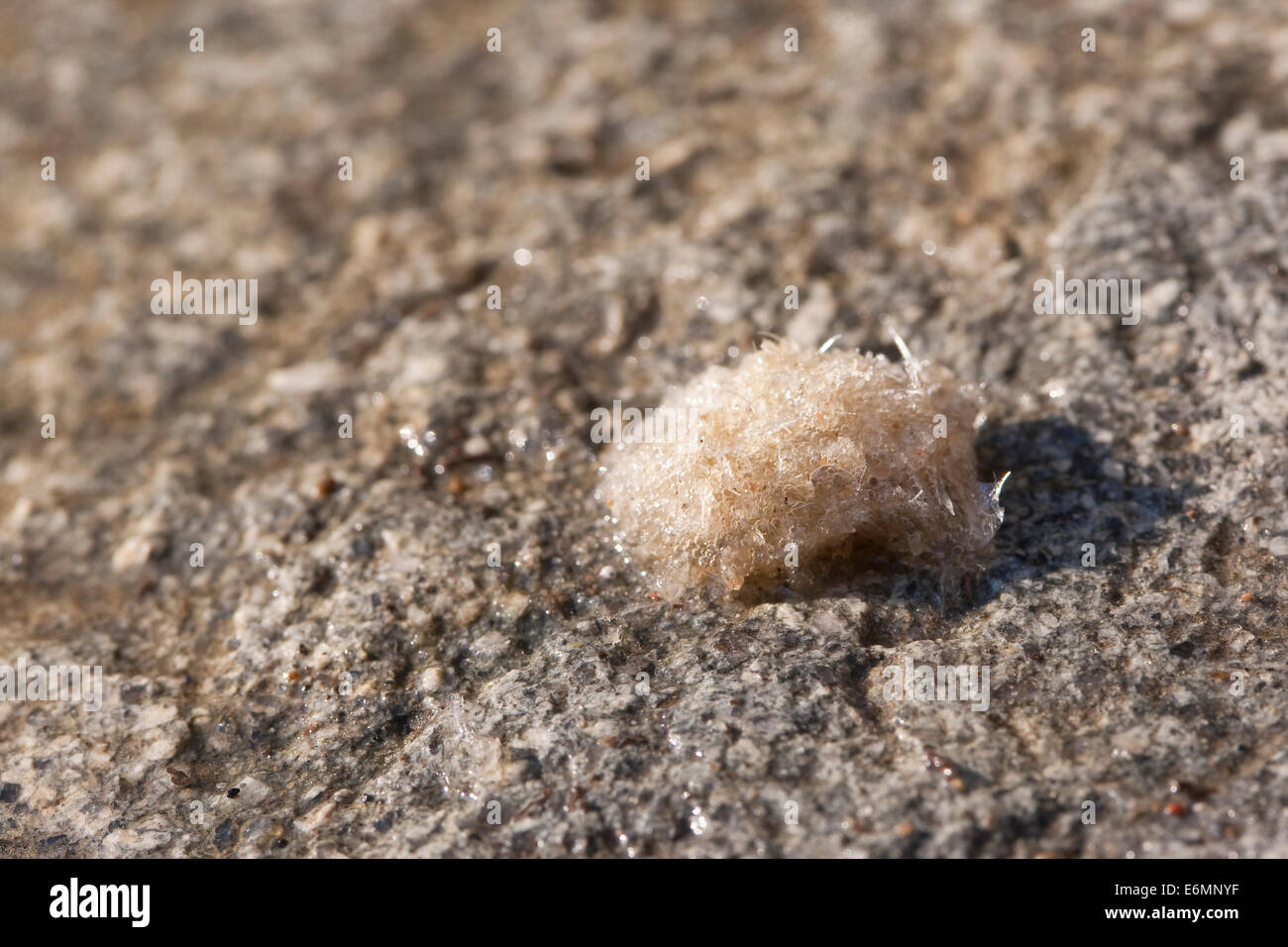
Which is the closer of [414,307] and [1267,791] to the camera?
[1267,791]

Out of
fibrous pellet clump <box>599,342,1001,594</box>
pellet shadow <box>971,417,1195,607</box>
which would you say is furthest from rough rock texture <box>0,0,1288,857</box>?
fibrous pellet clump <box>599,342,1001,594</box>

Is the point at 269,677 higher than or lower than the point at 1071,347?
lower

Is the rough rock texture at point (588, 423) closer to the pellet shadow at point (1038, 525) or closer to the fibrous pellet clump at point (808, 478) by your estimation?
the pellet shadow at point (1038, 525)

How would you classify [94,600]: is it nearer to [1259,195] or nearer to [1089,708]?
[1089,708]

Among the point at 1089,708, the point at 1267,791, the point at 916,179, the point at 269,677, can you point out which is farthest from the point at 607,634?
the point at 916,179


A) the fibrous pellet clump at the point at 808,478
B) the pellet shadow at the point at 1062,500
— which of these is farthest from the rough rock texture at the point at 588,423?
the fibrous pellet clump at the point at 808,478

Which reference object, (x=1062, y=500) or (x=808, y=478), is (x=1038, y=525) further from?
(x=808, y=478)
